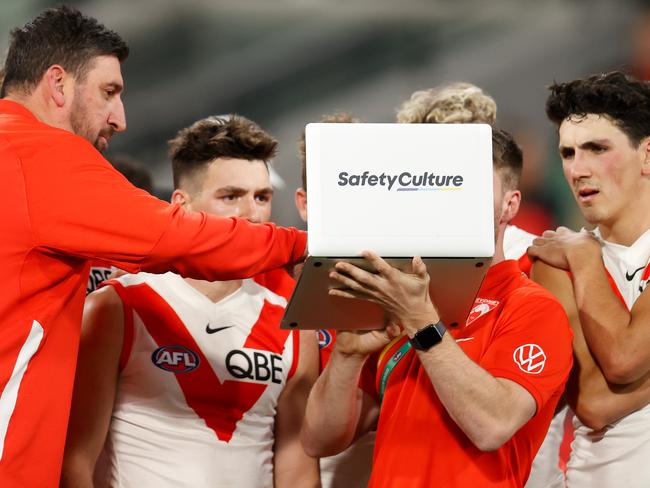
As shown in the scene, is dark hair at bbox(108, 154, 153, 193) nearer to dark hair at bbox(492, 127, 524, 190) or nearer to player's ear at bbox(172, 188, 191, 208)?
player's ear at bbox(172, 188, 191, 208)

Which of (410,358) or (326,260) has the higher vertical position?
(326,260)

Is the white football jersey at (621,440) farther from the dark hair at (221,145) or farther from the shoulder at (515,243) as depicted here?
the dark hair at (221,145)

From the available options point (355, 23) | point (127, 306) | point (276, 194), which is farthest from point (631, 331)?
point (355, 23)

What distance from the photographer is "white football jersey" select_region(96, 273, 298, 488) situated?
2.94m

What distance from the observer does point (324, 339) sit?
11.0ft

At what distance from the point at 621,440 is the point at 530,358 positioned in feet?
2.20

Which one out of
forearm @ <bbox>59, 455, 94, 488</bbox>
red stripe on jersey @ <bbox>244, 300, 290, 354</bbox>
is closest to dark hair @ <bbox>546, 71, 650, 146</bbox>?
red stripe on jersey @ <bbox>244, 300, 290, 354</bbox>

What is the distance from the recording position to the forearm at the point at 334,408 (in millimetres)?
2492

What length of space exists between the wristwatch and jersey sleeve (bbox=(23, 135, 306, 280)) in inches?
17.9

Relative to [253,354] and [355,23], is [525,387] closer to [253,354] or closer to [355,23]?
[253,354]

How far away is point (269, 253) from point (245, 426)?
88cm

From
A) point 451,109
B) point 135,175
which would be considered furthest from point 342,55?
point 451,109

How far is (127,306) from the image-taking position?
2977 mm

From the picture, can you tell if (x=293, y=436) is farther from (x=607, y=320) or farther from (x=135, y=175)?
(x=135, y=175)
